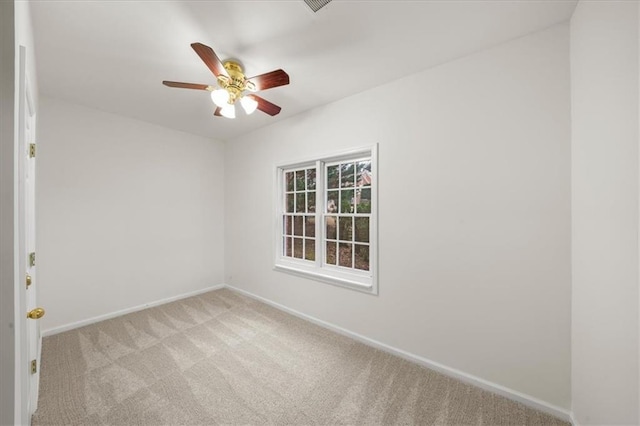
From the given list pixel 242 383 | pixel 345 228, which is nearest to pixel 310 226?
pixel 345 228

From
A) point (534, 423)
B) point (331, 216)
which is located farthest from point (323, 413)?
point (331, 216)

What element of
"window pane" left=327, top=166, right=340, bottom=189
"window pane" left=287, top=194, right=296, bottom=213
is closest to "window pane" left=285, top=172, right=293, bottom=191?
"window pane" left=287, top=194, right=296, bottom=213

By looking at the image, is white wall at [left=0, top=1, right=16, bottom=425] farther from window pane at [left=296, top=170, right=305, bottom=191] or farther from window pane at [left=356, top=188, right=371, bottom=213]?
window pane at [left=296, top=170, right=305, bottom=191]

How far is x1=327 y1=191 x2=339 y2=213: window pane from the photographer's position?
3.02m

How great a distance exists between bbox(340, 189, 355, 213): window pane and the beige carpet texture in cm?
144

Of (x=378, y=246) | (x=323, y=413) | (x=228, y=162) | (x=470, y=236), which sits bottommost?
(x=323, y=413)

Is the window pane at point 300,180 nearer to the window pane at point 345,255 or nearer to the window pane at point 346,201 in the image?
the window pane at point 346,201

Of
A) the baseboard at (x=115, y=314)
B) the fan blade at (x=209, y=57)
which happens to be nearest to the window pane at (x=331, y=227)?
the fan blade at (x=209, y=57)

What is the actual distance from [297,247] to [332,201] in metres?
0.90

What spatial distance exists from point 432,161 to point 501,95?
66 cm

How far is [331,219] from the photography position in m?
3.06

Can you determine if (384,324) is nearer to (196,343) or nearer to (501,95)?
(196,343)

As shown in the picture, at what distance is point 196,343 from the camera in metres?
2.53

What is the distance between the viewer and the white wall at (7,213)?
0.86 m
